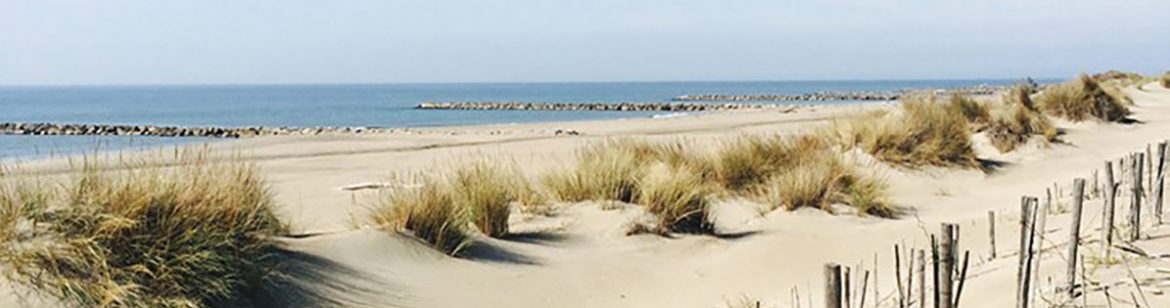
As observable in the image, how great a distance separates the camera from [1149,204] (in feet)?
25.3

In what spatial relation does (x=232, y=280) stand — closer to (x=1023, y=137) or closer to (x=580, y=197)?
(x=580, y=197)

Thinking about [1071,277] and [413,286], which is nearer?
[1071,277]

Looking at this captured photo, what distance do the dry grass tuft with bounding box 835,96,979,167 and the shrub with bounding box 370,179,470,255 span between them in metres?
7.36

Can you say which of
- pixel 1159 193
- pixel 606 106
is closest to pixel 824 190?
pixel 1159 193

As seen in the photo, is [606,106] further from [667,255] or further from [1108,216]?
[1108,216]

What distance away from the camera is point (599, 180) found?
9883 millimetres

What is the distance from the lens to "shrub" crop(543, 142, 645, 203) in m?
9.76

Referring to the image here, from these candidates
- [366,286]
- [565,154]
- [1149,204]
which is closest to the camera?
[366,286]

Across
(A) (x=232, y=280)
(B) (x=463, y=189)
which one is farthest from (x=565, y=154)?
(A) (x=232, y=280)

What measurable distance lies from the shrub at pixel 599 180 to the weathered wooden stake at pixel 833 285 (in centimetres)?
530

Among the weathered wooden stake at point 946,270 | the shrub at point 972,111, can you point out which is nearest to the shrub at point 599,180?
Answer: the weathered wooden stake at point 946,270

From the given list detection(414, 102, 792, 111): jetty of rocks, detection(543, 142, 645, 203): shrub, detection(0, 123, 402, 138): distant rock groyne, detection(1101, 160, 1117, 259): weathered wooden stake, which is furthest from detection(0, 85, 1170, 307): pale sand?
detection(414, 102, 792, 111): jetty of rocks

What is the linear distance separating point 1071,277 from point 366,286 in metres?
4.19

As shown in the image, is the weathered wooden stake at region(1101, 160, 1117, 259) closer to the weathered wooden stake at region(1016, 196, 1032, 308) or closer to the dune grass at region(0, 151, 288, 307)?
the weathered wooden stake at region(1016, 196, 1032, 308)
